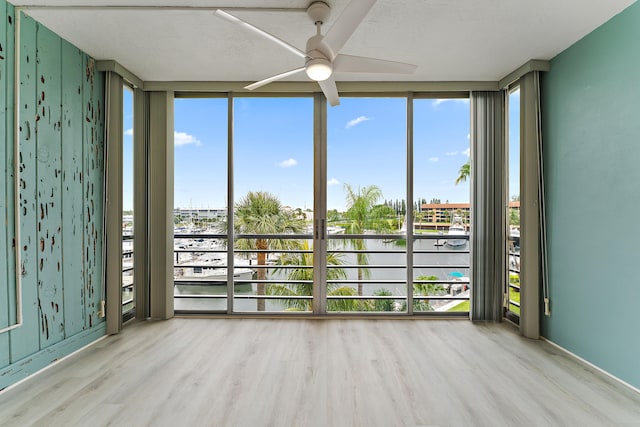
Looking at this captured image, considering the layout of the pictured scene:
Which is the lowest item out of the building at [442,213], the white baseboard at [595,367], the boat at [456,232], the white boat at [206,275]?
the white baseboard at [595,367]

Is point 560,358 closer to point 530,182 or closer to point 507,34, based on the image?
point 530,182

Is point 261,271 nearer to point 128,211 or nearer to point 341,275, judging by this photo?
point 341,275

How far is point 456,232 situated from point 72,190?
379 cm

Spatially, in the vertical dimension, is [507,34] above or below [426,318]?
above

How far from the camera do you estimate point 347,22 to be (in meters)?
1.86

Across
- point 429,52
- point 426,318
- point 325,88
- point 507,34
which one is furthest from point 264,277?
point 507,34

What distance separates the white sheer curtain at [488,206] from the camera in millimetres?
3656

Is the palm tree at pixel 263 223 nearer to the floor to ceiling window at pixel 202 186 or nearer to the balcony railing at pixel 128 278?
the floor to ceiling window at pixel 202 186

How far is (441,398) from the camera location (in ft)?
6.97

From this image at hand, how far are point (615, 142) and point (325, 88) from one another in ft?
6.95

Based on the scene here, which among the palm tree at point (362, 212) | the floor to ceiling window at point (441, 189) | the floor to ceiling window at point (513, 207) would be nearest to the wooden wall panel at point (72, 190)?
the palm tree at point (362, 212)

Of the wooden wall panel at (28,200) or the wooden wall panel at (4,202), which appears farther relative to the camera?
the wooden wall panel at (28,200)

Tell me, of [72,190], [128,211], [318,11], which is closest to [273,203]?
[128,211]

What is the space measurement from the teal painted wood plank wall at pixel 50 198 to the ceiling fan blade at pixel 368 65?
2210 mm
